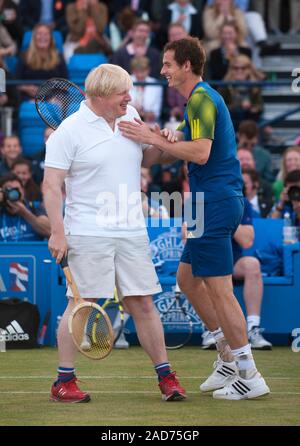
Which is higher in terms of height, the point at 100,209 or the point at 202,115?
the point at 202,115

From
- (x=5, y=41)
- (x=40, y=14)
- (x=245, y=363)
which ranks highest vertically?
(x=40, y=14)

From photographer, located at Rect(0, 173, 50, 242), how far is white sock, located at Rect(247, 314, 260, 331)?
218cm

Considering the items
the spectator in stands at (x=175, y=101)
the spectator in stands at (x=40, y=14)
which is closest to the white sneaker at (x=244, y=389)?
the spectator in stands at (x=175, y=101)

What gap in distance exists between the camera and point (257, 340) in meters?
10.4

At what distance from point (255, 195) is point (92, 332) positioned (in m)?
5.05

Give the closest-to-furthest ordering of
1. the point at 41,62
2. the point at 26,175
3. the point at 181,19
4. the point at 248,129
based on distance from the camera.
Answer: the point at 26,175 < the point at 248,129 < the point at 41,62 < the point at 181,19

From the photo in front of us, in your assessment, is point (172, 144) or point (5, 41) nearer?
point (172, 144)

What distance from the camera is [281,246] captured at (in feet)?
36.2

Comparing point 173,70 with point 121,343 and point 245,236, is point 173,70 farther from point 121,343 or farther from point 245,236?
point 121,343

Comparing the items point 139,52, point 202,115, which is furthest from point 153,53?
point 202,115

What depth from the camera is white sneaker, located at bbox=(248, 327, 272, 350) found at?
10414mm

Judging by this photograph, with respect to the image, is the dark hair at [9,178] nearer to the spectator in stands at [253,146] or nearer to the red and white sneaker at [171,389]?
the spectator in stands at [253,146]

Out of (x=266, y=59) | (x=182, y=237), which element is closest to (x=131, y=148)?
(x=182, y=237)

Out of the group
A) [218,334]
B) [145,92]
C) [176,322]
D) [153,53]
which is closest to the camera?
[218,334]
